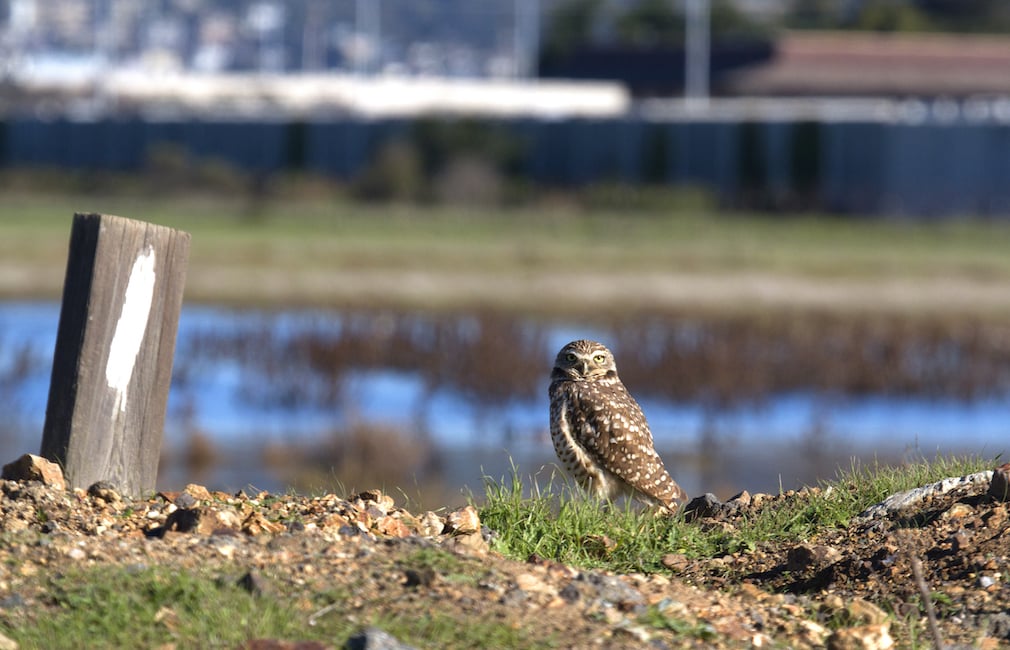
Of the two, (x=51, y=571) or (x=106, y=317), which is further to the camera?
(x=106, y=317)

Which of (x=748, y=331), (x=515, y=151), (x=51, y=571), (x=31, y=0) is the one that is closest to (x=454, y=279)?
(x=748, y=331)

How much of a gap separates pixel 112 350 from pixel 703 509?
249 cm

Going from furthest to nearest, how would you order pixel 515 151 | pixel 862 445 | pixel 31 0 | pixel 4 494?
1. pixel 31 0
2. pixel 515 151
3. pixel 862 445
4. pixel 4 494

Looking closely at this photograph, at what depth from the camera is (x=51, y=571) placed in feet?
16.7

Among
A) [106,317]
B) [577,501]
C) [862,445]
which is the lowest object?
[862,445]

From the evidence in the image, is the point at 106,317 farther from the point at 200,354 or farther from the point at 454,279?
the point at 454,279

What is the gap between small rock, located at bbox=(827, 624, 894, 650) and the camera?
16.7 feet

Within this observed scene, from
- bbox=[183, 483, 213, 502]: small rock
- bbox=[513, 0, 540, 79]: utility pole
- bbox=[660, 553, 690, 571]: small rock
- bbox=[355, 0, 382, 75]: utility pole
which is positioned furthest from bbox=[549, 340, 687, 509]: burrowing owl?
bbox=[355, 0, 382, 75]: utility pole

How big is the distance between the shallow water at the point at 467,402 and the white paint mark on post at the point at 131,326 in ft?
26.9

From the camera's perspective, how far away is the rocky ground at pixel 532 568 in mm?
4953

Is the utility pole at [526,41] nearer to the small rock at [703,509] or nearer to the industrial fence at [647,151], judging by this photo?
the industrial fence at [647,151]

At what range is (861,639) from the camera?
5.11 metres

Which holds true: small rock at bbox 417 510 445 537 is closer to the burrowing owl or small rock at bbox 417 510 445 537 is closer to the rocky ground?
the rocky ground

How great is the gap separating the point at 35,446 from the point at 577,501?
34.6 ft
